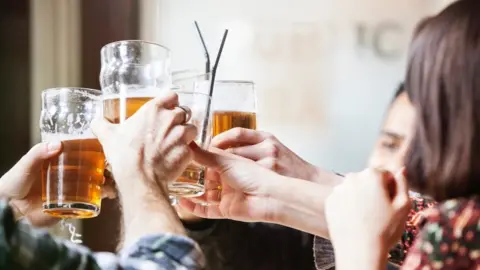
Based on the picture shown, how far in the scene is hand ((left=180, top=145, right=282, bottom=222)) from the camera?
1.03 metres

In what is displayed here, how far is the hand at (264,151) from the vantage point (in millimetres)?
1126

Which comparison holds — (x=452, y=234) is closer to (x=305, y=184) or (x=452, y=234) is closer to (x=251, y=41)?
(x=305, y=184)

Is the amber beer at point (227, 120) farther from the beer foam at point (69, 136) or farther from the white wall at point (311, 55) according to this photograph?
the white wall at point (311, 55)

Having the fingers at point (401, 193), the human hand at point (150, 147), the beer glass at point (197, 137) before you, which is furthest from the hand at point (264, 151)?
the fingers at point (401, 193)

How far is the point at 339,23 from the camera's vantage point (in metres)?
1.77

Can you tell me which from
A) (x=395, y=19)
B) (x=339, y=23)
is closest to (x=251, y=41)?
(x=339, y=23)

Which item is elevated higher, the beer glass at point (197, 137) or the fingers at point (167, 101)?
the fingers at point (167, 101)

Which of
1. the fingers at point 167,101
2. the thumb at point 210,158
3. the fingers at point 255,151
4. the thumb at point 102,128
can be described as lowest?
the fingers at point 255,151

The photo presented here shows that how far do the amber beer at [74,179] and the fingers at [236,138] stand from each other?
0.19m

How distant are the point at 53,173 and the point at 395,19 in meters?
1.04

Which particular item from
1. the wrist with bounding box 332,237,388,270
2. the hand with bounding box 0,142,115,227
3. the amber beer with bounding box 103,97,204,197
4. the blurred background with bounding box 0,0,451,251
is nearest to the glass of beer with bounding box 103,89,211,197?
the amber beer with bounding box 103,97,204,197

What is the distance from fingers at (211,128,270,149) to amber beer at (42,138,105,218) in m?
0.19

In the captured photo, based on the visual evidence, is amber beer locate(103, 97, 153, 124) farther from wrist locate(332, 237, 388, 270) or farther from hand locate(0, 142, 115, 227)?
wrist locate(332, 237, 388, 270)

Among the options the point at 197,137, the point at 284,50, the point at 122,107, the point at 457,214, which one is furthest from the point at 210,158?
the point at 284,50
